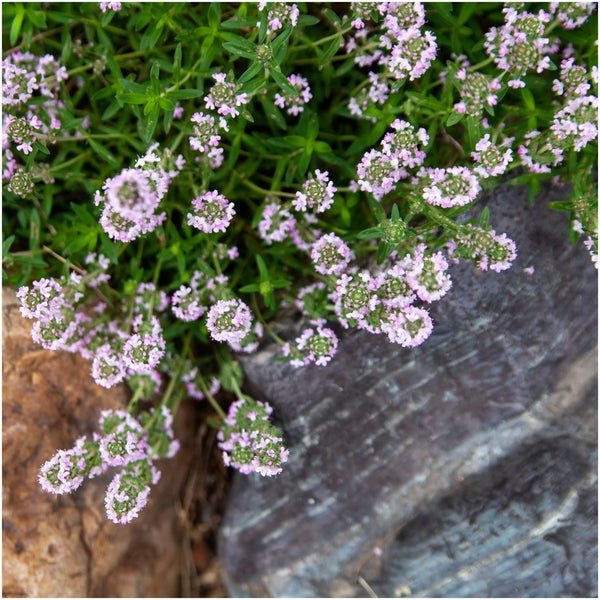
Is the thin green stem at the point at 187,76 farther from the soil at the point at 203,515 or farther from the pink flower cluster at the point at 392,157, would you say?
the soil at the point at 203,515

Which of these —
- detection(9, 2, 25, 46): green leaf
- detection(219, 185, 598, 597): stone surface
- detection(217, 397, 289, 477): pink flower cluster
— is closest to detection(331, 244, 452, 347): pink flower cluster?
detection(219, 185, 598, 597): stone surface

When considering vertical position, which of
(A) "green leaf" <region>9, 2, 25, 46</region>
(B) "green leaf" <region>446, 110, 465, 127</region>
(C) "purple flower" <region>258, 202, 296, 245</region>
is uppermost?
(A) "green leaf" <region>9, 2, 25, 46</region>

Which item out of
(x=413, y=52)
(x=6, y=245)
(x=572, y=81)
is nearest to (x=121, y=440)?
(x=6, y=245)

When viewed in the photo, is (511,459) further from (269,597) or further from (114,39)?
(114,39)

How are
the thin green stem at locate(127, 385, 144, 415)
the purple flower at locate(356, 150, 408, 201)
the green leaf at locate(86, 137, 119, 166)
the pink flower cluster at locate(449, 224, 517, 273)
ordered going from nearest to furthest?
the pink flower cluster at locate(449, 224, 517, 273)
the purple flower at locate(356, 150, 408, 201)
the green leaf at locate(86, 137, 119, 166)
the thin green stem at locate(127, 385, 144, 415)

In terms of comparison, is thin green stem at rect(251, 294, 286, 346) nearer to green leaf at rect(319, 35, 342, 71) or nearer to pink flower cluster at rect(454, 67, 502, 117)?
green leaf at rect(319, 35, 342, 71)
